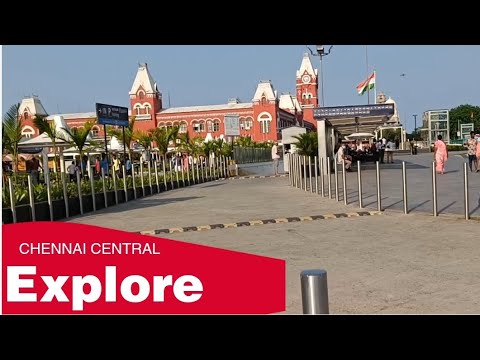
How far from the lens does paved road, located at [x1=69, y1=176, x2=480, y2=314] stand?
4.82 metres

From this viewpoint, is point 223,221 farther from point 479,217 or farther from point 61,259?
point 61,259

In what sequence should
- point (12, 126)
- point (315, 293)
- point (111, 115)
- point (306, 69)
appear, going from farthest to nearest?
point (306, 69) → point (111, 115) → point (12, 126) → point (315, 293)

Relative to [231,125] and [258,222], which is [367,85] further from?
[258,222]

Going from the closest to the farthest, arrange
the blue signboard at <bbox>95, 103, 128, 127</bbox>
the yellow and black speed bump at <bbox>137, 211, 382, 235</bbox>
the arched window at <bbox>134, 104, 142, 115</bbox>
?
the yellow and black speed bump at <bbox>137, 211, 382, 235</bbox>, the blue signboard at <bbox>95, 103, 128, 127</bbox>, the arched window at <bbox>134, 104, 142, 115</bbox>

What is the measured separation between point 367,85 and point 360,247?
35.6 meters

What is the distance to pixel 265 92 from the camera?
79.5m

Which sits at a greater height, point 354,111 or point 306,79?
point 306,79

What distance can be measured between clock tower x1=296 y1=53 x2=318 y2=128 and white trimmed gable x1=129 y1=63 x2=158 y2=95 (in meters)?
27.4

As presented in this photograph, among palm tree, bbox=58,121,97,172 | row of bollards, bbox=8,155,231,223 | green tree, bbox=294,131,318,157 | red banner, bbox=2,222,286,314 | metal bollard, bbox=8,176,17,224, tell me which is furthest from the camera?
green tree, bbox=294,131,318,157

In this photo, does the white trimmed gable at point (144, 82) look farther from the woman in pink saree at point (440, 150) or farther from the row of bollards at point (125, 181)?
the woman in pink saree at point (440, 150)

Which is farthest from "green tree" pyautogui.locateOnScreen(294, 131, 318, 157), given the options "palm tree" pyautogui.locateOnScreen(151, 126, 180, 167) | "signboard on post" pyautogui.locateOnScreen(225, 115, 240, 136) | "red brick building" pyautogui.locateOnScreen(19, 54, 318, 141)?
"red brick building" pyautogui.locateOnScreen(19, 54, 318, 141)

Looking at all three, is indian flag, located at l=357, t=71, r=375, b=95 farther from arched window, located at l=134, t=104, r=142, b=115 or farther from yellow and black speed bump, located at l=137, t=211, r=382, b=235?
arched window, located at l=134, t=104, r=142, b=115

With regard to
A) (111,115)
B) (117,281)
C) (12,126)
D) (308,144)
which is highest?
(111,115)

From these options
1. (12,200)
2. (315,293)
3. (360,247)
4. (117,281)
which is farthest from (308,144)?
(315,293)
